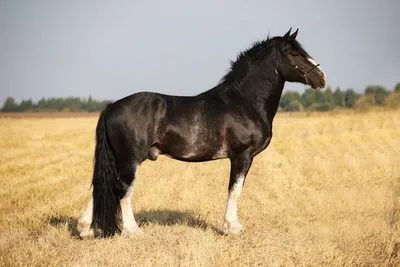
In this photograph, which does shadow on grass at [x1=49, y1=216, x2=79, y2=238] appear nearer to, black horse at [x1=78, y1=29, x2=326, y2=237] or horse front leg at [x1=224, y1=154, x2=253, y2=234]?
black horse at [x1=78, y1=29, x2=326, y2=237]

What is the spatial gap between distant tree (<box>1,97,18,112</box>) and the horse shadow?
97975mm

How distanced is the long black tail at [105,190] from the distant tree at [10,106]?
3924 inches

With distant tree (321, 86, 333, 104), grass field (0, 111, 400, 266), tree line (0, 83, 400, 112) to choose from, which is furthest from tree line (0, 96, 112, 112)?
grass field (0, 111, 400, 266)

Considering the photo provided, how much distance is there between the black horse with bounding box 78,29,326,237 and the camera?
23.8ft

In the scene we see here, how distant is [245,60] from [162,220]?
3553 millimetres

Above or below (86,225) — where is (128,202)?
above

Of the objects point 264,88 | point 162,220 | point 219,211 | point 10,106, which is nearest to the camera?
point 264,88

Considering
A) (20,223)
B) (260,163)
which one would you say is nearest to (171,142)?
(20,223)

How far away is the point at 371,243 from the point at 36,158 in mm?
14840

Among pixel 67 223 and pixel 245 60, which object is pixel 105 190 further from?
pixel 245 60

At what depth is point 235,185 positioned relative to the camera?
24.7 feet

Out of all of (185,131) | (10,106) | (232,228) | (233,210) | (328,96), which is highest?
(328,96)

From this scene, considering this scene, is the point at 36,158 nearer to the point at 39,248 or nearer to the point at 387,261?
the point at 39,248

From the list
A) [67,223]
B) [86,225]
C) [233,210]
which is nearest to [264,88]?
[233,210]
